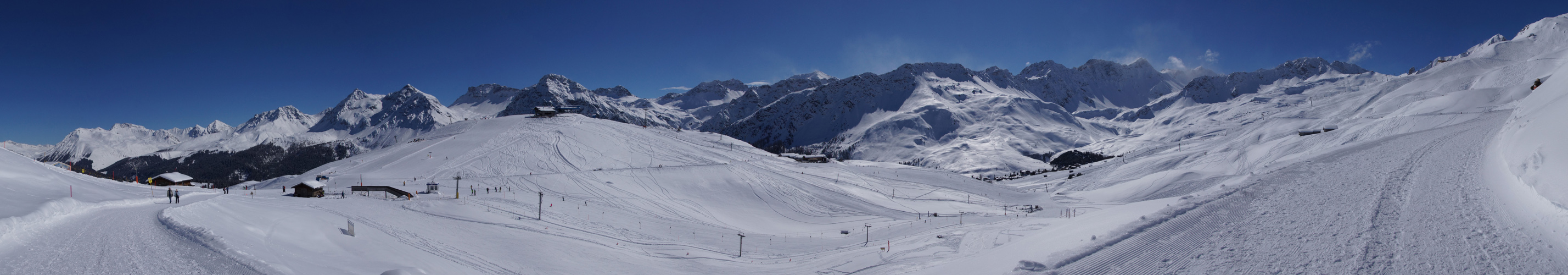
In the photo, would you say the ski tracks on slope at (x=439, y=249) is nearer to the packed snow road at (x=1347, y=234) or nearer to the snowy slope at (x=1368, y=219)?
the snowy slope at (x=1368, y=219)

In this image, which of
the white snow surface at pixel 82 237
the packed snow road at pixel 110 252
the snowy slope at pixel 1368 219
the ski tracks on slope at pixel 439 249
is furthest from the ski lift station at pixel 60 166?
the snowy slope at pixel 1368 219

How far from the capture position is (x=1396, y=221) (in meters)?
14.7

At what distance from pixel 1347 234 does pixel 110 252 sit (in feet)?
98.6

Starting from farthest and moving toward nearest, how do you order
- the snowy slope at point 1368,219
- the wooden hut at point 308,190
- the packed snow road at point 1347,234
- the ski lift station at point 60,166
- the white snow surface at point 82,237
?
1. the wooden hut at point 308,190
2. the ski lift station at point 60,166
3. the snowy slope at point 1368,219
4. the packed snow road at point 1347,234
5. the white snow surface at point 82,237

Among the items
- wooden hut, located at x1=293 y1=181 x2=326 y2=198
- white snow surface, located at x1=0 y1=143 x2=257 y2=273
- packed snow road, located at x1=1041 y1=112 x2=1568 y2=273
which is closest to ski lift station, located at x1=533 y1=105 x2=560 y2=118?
wooden hut, located at x1=293 y1=181 x2=326 y2=198

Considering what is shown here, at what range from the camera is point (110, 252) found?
41.4 ft

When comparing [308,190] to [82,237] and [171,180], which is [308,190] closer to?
[171,180]

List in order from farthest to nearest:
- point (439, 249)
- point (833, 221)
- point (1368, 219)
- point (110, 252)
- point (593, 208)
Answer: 1. point (833, 221)
2. point (593, 208)
3. point (439, 249)
4. point (1368, 219)
5. point (110, 252)

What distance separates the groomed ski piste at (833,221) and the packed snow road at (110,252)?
86 mm

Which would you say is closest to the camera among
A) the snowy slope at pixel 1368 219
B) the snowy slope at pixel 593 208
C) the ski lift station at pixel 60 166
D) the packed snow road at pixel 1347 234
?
the packed snow road at pixel 1347 234

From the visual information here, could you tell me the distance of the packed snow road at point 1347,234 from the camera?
38.6 ft

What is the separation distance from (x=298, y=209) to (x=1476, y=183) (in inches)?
1773

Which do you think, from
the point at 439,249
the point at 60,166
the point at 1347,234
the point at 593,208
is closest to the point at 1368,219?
the point at 1347,234

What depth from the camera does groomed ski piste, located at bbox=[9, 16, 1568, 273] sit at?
12.7m
